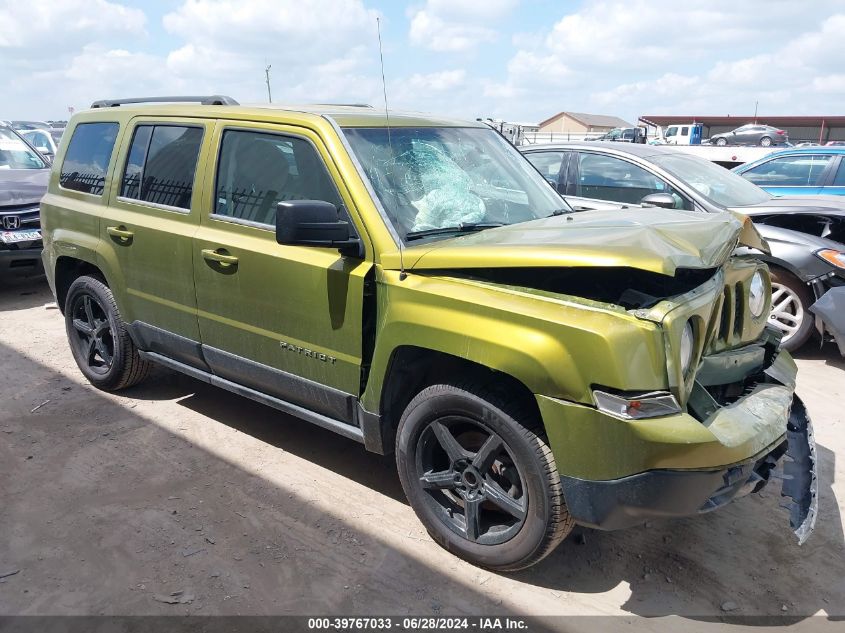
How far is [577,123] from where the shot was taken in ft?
213

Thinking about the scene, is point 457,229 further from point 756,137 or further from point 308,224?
point 756,137

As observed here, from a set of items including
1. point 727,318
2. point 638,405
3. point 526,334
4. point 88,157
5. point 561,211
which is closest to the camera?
point 638,405

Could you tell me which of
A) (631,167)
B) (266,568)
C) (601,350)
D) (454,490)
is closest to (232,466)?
(266,568)

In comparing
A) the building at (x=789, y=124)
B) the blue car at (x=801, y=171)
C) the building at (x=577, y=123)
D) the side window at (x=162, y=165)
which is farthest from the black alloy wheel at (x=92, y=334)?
the building at (x=577, y=123)

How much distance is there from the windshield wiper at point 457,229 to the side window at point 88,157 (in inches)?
98.0

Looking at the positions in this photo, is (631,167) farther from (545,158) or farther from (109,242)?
(109,242)

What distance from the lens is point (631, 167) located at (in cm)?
640

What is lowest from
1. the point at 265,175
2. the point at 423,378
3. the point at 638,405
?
the point at 423,378

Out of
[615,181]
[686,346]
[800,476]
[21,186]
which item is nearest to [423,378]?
[686,346]

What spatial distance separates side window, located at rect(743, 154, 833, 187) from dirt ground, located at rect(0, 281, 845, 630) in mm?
5330

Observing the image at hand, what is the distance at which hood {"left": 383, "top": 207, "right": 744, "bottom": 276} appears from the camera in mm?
2457

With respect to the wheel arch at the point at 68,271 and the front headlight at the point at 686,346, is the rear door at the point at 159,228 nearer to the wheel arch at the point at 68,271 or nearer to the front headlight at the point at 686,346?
the wheel arch at the point at 68,271

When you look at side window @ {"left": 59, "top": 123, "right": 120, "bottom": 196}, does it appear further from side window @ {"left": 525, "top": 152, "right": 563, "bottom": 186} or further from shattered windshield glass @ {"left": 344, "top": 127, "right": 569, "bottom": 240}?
side window @ {"left": 525, "top": 152, "right": 563, "bottom": 186}

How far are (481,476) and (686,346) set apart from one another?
3.20ft
